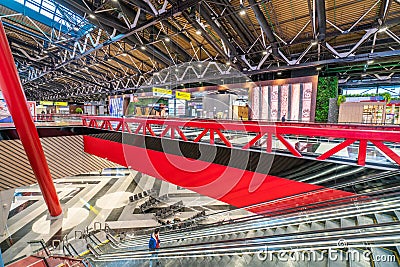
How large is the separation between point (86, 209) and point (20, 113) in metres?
8.31

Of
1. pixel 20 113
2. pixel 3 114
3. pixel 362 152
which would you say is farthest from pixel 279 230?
pixel 3 114

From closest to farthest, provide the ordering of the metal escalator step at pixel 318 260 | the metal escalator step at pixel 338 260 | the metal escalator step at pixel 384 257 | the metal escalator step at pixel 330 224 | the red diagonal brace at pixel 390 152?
the metal escalator step at pixel 384 257 → the metal escalator step at pixel 338 260 → the metal escalator step at pixel 318 260 → the metal escalator step at pixel 330 224 → the red diagonal brace at pixel 390 152

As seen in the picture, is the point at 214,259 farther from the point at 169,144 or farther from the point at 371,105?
the point at 371,105

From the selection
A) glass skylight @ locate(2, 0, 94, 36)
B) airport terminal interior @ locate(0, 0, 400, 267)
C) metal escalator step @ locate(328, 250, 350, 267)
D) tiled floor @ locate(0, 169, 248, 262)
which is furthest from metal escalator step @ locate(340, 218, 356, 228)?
glass skylight @ locate(2, 0, 94, 36)

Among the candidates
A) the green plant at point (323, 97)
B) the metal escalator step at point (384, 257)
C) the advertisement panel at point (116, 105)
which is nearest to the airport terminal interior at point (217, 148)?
the metal escalator step at point (384, 257)

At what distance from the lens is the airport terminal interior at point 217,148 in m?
2.54

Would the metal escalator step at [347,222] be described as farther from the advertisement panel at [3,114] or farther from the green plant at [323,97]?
the advertisement panel at [3,114]

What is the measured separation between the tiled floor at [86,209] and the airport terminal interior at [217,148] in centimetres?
10

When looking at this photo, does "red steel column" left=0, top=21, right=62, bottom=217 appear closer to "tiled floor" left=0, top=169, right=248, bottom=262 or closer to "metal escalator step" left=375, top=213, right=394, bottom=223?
"tiled floor" left=0, top=169, right=248, bottom=262

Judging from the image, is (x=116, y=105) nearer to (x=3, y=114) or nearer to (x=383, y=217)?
(x=3, y=114)

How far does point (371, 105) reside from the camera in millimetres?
10867

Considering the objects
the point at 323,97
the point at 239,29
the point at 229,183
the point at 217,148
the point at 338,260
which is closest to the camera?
the point at 338,260

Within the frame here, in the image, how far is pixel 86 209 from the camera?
10.4 metres

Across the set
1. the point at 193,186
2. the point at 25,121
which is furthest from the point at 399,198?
the point at 25,121
